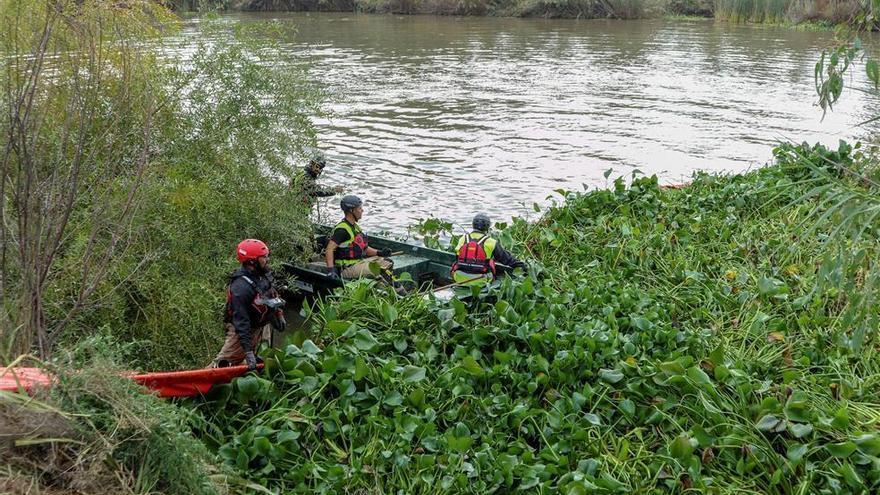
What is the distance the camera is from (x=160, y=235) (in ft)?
28.3

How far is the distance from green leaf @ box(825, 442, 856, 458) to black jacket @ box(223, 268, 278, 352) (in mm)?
4759

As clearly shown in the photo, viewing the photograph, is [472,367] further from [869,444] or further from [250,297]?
[869,444]

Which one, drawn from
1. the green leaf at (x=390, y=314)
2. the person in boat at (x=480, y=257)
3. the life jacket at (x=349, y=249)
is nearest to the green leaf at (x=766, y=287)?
the person in boat at (x=480, y=257)

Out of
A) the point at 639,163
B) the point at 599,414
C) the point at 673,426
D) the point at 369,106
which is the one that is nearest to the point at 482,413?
the point at 599,414

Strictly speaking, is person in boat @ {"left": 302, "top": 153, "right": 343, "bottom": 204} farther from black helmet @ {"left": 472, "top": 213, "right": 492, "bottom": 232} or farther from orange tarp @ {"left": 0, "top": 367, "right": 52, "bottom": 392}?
orange tarp @ {"left": 0, "top": 367, "right": 52, "bottom": 392}

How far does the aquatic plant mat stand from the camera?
5.95 meters

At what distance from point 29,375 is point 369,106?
1939 cm

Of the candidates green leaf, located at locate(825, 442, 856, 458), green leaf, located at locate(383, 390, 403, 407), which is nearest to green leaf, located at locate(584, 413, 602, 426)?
green leaf, located at locate(383, 390, 403, 407)

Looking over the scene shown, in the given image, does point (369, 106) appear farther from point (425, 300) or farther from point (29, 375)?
point (29, 375)

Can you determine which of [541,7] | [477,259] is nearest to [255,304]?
[477,259]

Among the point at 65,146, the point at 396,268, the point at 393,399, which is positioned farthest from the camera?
the point at 396,268

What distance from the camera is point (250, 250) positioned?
25.3 feet

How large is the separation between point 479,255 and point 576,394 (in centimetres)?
304

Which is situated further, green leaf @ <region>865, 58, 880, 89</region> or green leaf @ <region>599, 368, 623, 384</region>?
green leaf @ <region>599, 368, 623, 384</region>
